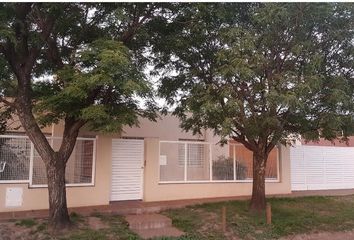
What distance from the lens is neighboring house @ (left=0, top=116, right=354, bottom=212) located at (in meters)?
11.1

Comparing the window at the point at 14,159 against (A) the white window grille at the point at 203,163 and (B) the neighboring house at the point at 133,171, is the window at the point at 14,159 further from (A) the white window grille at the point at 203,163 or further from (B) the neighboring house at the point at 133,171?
(A) the white window grille at the point at 203,163

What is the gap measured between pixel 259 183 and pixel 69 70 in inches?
271

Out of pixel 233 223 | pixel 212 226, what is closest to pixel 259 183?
pixel 233 223

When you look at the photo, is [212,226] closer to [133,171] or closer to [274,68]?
[133,171]

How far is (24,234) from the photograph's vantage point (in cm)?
914

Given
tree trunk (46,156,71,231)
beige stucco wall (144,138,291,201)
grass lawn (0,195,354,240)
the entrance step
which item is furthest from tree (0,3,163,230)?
beige stucco wall (144,138,291,201)

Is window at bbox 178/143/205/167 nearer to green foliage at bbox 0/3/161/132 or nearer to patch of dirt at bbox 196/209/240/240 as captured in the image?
patch of dirt at bbox 196/209/240/240

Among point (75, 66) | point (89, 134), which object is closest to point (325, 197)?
point (89, 134)

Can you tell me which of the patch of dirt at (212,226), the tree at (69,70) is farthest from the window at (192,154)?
the tree at (69,70)

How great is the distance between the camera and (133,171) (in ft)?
43.1

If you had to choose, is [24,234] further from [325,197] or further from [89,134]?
[325,197]

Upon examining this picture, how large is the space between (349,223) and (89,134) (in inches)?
346

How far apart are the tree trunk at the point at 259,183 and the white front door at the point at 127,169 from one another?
3.84 metres

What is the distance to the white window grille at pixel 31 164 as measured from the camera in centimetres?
1096
